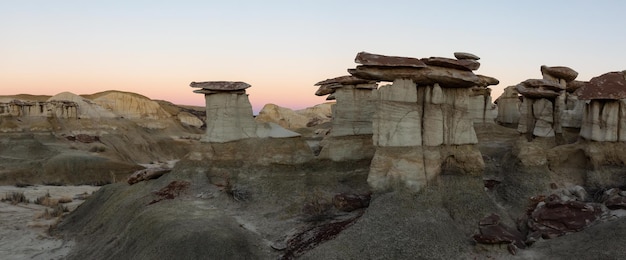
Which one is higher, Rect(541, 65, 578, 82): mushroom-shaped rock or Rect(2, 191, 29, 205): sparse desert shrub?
Rect(541, 65, 578, 82): mushroom-shaped rock

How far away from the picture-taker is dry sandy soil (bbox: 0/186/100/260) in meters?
18.3

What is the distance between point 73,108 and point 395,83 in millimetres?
53467

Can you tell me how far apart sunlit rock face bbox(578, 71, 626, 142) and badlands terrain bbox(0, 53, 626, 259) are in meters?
0.05

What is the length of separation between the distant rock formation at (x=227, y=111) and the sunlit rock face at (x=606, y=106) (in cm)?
1225

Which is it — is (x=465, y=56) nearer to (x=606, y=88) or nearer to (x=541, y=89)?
(x=541, y=89)

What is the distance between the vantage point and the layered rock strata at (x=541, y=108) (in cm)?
1797

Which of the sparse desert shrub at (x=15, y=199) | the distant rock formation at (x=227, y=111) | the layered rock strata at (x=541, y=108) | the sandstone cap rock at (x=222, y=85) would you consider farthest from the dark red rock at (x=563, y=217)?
the sparse desert shrub at (x=15, y=199)

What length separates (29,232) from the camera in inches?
829

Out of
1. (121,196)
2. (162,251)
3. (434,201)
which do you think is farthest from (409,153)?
(121,196)

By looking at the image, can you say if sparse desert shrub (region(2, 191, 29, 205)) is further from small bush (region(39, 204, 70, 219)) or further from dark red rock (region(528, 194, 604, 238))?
dark red rock (region(528, 194, 604, 238))

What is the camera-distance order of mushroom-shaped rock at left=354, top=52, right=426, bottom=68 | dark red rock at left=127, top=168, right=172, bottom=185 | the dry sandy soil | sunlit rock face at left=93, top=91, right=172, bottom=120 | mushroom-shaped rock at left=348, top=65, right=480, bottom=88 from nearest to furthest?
1. mushroom-shaped rock at left=354, top=52, right=426, bottom=68
2. mushroom-shaped rock at left=348, top=65, right=480, bottom=88
3. the dry sandy soil
4. dark red rock at left=127, top=168, right=172, bottom=185
5. sunlit rock face at left=93, top=91, right=172, bottom=120

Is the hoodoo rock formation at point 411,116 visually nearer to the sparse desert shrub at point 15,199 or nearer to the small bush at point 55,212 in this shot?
the small bush at point 55,212

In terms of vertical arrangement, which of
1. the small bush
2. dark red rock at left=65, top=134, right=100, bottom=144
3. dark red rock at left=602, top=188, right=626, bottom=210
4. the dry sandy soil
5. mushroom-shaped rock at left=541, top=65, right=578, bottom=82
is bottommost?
the dry sandy soil

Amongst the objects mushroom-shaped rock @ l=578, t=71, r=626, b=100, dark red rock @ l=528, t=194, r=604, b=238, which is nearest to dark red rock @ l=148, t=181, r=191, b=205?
dark red rock @ l=528, t=194, r=604, b=238
